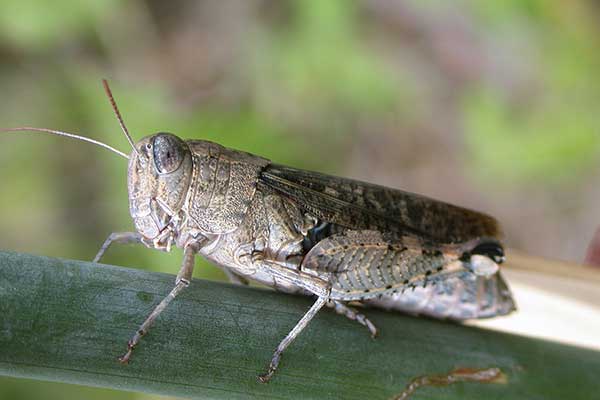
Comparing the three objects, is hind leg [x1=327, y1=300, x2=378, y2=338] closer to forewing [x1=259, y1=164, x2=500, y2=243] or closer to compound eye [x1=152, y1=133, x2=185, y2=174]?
forewing [x1=259, y1=164, x2=500, y2=243]

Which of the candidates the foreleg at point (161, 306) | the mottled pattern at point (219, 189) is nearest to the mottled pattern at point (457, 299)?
the mottled pattern at point (219, 189)

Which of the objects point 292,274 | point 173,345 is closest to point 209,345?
point 173,345

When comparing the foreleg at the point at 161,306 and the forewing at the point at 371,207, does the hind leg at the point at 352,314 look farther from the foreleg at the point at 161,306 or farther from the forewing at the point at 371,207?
the foreleg at the point at 161,306

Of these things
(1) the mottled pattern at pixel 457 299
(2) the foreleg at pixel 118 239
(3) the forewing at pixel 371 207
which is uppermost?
(3) the forewing at pixel 371 207

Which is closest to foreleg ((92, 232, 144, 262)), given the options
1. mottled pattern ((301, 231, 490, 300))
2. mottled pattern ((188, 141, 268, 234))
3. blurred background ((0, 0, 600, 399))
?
mottled pattern ((188, 141, 268, 234))

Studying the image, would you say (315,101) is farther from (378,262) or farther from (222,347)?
(222,347)

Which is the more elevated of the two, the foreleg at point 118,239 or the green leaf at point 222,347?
the green leaf at point 222,347

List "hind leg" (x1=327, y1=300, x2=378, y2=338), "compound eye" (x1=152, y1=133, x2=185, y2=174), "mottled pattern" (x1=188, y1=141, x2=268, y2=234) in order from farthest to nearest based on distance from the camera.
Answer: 1. "mottled pattern" (x1=188, y1=141, x2=268, y2=234)
2. "compound eye" (x1=152, y1=133, x2=185, y2=174)
3. "hind leg" (x1=327, y1=300, x2=378, y2=338)
